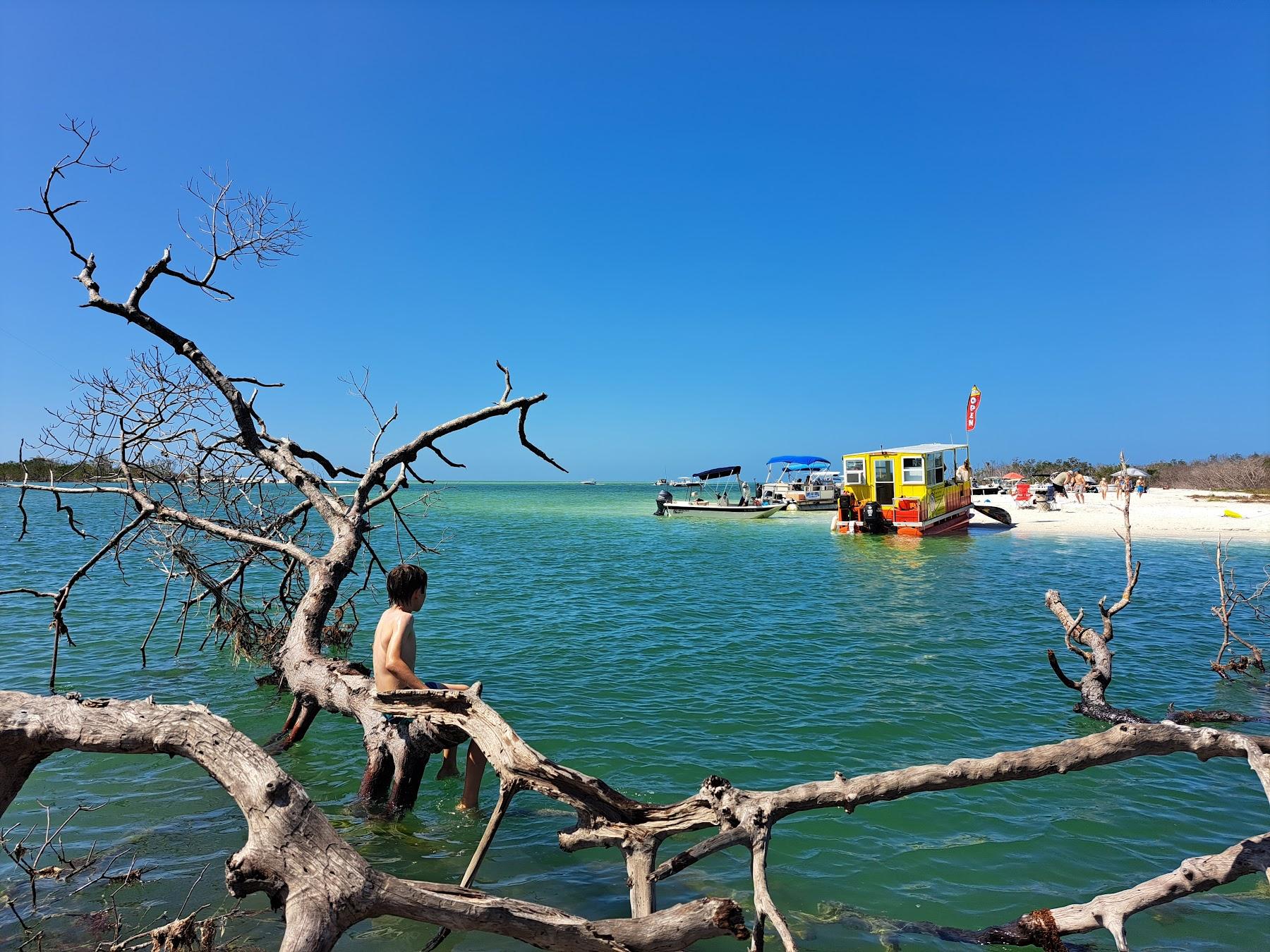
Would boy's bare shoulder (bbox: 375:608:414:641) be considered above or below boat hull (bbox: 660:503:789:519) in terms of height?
above

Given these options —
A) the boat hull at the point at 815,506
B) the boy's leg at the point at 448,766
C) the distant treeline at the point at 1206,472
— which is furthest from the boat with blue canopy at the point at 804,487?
the boy's leg at the point at 448,766

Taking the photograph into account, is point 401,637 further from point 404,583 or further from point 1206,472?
point 1206,472

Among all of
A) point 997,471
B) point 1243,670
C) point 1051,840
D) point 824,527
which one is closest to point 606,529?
point 824,527

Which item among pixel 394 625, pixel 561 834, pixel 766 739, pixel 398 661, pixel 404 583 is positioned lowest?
pixel 766 739

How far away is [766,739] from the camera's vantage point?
308 inches

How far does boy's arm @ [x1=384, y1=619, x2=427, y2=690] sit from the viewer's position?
5.08 meters

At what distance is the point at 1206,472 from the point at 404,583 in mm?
61576

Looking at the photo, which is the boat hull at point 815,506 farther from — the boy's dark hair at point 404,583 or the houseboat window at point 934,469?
the boy's dark hair at point 404,583

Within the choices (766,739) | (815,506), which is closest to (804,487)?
(815,506)

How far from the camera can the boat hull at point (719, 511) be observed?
46.2 metres

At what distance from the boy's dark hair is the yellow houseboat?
2624 cm

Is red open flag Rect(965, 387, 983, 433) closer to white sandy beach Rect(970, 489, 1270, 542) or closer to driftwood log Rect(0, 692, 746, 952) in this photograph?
white sandy beach Rect(970, 489, 1270, 542)

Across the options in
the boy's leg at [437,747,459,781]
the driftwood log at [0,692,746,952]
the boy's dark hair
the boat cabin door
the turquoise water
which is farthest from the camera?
the boat cabin door

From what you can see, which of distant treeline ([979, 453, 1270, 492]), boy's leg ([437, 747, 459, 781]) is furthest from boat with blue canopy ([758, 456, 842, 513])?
boy's leg ([437, 747, 459, 781])
